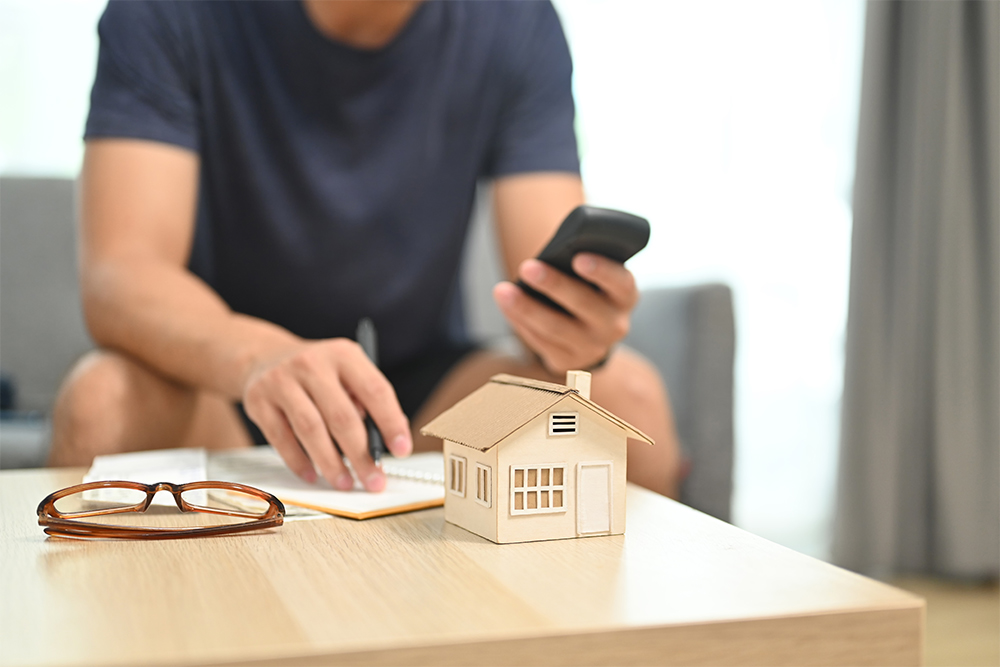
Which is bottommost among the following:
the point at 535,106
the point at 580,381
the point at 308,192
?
the point at 580,381

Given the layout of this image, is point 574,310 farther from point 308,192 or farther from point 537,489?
point 308,192

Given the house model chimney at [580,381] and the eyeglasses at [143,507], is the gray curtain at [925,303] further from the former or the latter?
the eyeglasses at [143,507]

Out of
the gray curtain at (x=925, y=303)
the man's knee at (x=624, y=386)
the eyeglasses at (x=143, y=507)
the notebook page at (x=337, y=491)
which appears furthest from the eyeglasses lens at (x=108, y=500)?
the gray curtain at (x=925, y=303)

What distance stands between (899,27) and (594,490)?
1.86 m

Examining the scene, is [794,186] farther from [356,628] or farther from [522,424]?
[356,628]

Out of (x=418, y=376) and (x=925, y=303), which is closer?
(x=418, y=376)

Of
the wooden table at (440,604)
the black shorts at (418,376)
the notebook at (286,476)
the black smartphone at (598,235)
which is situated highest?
the black smartphone at (598,235)

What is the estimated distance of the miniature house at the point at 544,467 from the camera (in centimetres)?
53

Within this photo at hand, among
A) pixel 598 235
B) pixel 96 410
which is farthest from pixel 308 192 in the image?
pixel 598 235

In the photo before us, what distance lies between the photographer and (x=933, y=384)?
6.13 ft

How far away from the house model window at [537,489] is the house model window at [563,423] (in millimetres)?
22

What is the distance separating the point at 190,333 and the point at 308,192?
44 cm

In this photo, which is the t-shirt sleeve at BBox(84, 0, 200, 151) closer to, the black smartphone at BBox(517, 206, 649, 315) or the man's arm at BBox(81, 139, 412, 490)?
the man's arm at BBox(81, 139, 412, 490)

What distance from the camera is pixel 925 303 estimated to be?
188cm
